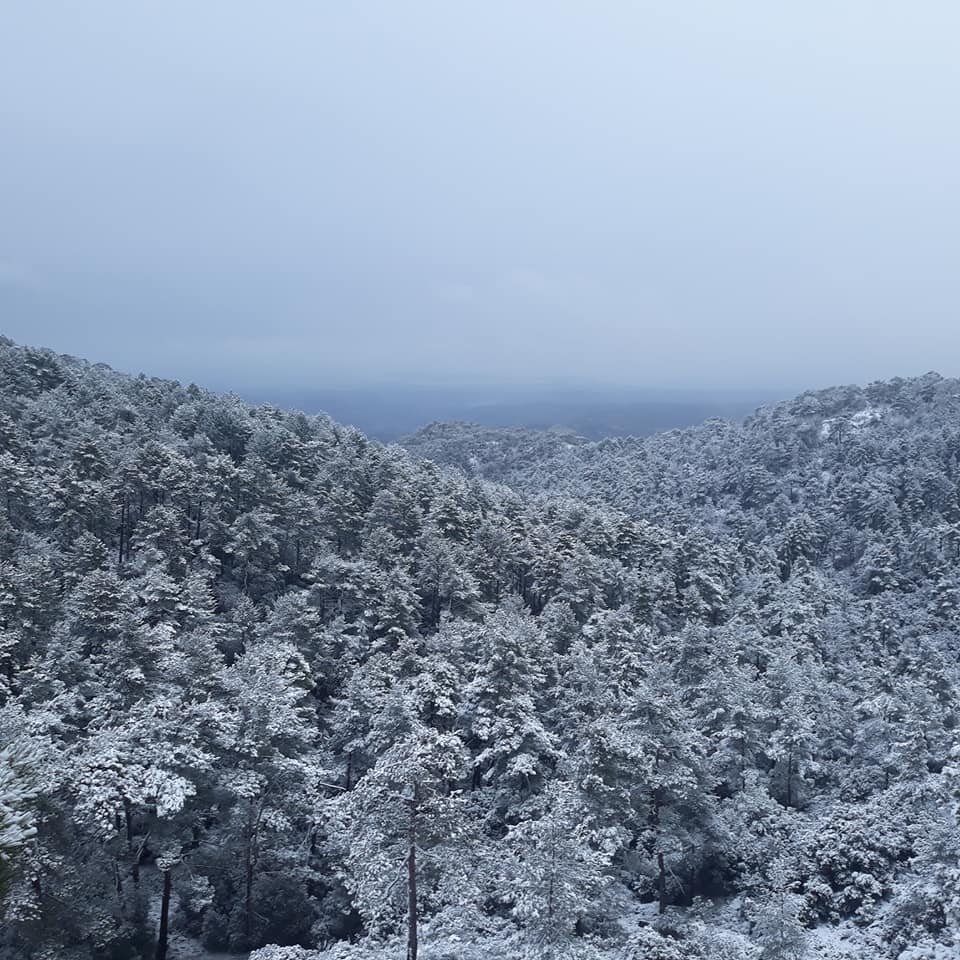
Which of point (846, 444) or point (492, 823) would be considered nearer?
point (492, 823)

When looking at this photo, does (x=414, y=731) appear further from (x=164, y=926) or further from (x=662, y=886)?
(x=662, y=886)

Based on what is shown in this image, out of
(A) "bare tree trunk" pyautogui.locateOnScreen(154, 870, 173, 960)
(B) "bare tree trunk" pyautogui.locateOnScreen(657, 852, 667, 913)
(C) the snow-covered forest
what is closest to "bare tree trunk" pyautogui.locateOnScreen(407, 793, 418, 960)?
(C) the snow-covered forest

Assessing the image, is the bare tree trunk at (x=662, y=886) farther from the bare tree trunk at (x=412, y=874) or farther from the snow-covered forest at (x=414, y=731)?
the bare tree trunk at (x=412, y=874)

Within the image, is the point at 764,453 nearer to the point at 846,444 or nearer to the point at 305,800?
the point at 846,444

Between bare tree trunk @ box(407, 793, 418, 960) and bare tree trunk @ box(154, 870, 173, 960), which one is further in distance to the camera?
bare tree trunk @ box(154, 870, 173, 960)

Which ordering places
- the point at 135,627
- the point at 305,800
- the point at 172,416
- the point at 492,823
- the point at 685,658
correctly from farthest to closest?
the point at 172,416 < the point at 685,658 < the point at 492,823 < the point at 135,627 < the point at 305,800

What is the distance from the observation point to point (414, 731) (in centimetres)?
2580

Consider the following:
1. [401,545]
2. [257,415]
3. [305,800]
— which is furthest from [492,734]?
[257,415]

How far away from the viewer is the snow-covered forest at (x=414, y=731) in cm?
1900

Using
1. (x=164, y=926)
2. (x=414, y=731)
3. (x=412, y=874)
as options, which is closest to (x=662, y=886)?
(x=414, y=731)

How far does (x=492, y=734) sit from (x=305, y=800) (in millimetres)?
9589

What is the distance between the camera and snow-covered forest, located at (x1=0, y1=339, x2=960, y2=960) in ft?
62.3

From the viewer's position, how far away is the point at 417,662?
108ft

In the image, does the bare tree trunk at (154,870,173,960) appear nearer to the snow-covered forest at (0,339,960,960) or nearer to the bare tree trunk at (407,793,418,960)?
the snow-covered forest at (0,339,960,960)
